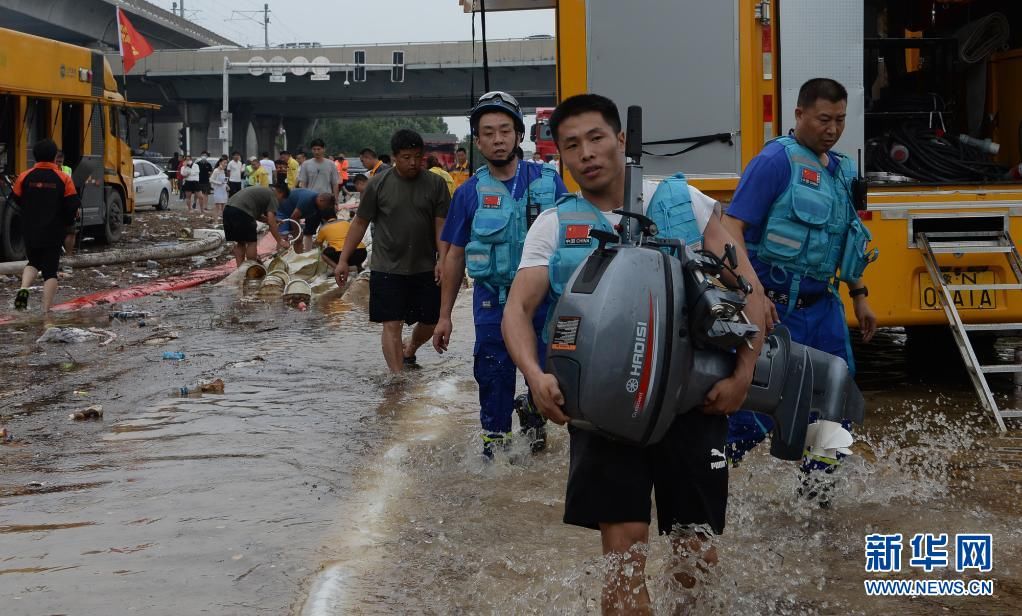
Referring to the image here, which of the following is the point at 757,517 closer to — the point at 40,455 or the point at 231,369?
the point at 40,455

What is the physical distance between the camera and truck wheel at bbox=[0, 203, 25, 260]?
18656 mm

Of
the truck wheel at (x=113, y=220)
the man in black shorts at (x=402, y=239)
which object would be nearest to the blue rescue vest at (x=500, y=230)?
the man in black shorts at (x=402, y=239)

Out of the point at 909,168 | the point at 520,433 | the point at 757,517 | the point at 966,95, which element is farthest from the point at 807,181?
the point at 966,95

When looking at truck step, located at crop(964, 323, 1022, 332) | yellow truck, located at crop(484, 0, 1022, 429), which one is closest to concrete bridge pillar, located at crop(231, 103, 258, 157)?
yellow truck, located at crop(484, 0, 1022, 429)

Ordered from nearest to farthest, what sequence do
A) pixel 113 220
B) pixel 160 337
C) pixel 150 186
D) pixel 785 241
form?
pixel 785 241
pixel 160 337
pixel 113 220
pixel 150 186

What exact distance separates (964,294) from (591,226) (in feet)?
14.4

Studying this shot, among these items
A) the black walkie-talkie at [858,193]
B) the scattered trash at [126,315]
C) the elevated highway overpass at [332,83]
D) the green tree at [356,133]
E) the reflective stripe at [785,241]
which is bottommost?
the scattered trash at [126,315]

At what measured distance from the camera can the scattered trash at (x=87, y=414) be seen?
7.68 meters

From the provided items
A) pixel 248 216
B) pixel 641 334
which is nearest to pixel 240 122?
pixel 248 216

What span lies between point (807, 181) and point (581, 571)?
1.95m

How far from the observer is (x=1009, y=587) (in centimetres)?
426

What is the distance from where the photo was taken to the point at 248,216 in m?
16.6

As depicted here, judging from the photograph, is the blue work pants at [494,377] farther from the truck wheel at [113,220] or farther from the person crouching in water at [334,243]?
the truck wheel at [113,220]

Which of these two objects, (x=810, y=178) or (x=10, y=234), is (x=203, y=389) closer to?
(x=810, y=178)
